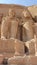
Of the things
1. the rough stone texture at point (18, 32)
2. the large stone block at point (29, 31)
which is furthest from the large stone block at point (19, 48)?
the large stone block at point (29, 31)

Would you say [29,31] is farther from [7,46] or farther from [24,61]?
[24,61]

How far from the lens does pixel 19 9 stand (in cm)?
1844

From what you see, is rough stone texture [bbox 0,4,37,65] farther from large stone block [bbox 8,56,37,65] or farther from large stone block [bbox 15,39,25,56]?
large stone block [bbox 8,56,37,65]

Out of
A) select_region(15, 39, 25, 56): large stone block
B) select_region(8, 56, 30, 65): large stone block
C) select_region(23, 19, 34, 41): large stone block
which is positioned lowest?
select_region(8, 56, 30, 65): large stone block

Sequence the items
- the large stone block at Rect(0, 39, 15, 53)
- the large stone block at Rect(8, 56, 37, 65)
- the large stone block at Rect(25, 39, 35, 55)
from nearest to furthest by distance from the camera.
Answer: the large stone block at Rect(8, 56, 37, 65) → the large stone block at Rect(0, 39, 15, 53) → the large stone block at Rect(25, 39, 35, 55)

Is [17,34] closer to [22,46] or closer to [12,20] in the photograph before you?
[12,20]

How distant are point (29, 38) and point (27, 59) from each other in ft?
19.9

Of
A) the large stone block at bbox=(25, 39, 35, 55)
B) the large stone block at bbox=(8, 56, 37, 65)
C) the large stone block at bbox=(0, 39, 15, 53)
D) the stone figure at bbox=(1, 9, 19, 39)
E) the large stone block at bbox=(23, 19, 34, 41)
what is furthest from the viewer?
the large stone block at bbox=(23, 19, 34, 41)

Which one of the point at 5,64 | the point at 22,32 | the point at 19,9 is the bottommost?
the point at 5,64

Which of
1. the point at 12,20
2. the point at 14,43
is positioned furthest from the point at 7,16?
the point at 14,43

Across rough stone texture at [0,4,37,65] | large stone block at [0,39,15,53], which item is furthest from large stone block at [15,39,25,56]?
large stone block at [0,39,15,53]

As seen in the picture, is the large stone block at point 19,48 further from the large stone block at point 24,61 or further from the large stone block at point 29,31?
the large stone block at point 24,61

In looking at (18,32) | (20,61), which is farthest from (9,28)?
(20,61)

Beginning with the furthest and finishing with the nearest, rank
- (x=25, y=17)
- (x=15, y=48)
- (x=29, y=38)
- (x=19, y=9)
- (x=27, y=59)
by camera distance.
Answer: (x=19, y=9), (x=25, y=17), (x=29, y=38), (x=15, y=48), (x=27, y=59)
